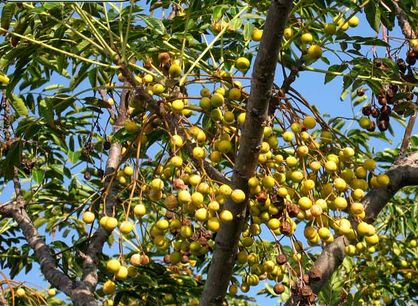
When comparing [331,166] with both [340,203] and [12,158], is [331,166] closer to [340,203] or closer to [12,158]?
[340,203]

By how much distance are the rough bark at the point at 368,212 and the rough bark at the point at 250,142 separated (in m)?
0.38

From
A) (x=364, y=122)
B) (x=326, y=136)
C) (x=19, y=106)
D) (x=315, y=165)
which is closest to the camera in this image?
(x=315, y=165)

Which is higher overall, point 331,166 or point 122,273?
point 331,166

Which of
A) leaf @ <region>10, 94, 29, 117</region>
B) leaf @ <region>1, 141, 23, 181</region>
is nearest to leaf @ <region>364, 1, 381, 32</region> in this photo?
leaf @ <region>1, 141, 23, 181</region>

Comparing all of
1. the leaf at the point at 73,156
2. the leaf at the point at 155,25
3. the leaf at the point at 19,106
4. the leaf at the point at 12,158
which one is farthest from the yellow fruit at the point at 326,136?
the leaf at the point at 19,106

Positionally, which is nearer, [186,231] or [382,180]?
[186,231]

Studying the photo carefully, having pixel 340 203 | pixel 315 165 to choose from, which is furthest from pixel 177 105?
pixel 340 203

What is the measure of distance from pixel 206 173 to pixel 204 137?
0.34ft

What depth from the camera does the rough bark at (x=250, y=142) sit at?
5.09 ft

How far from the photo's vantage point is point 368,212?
232 centimetres

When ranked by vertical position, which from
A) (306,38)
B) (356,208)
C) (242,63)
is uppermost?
(306,38)

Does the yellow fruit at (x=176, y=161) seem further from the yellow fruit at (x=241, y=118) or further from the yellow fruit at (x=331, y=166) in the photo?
the yellow fruit at (x=331, y=166)

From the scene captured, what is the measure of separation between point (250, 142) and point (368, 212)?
76cm

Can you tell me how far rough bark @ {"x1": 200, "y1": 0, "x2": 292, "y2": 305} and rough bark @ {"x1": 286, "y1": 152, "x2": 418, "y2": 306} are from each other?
1.25ft
